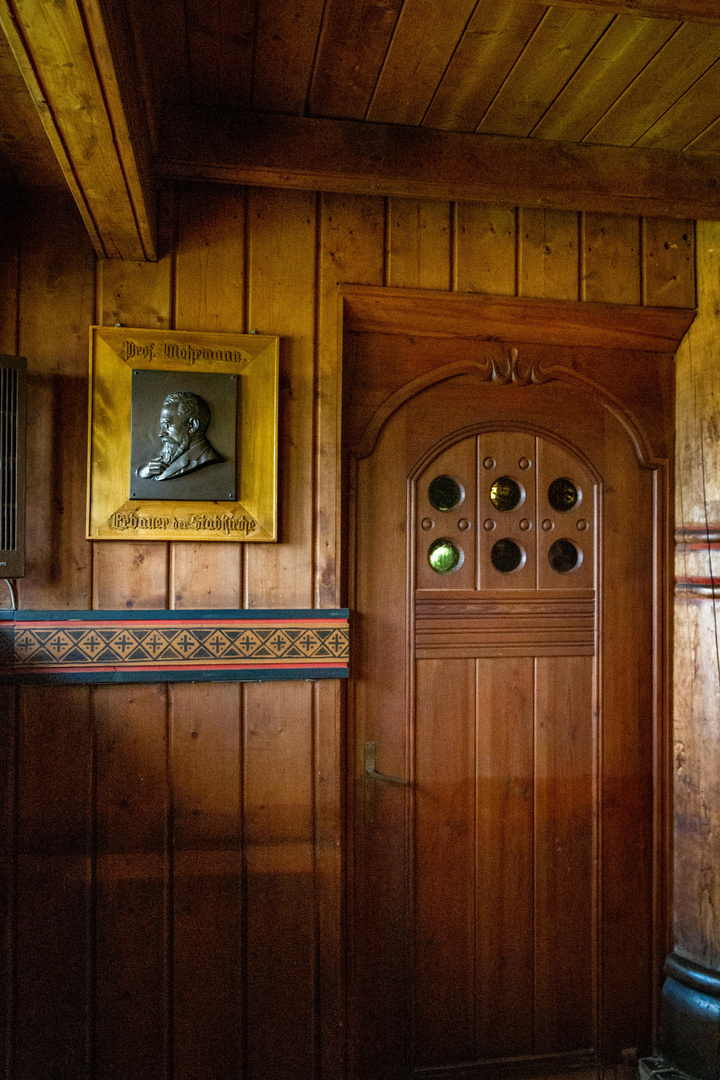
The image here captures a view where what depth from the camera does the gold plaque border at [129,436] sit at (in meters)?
1.89

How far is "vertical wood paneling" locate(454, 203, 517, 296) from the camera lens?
2.07 m

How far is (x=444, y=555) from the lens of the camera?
2166 mm

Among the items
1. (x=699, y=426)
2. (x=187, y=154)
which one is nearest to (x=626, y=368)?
(x=699, y=426)

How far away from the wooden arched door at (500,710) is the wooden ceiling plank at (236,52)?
66 cm

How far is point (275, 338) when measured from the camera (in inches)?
76.9

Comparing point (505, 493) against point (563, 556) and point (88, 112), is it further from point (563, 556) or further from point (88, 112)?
point (88, 112)

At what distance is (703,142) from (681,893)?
6.93 ft

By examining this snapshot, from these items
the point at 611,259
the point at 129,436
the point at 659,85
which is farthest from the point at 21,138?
the point at 611,259

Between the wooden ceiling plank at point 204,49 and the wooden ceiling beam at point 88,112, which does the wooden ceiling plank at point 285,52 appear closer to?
the wooden ceiling plank at point 204,49

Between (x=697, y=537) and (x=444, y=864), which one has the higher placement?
(x=697, y=537)

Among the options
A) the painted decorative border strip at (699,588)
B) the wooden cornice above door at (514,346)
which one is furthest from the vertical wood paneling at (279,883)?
the painted decorative border strip at (699,588)

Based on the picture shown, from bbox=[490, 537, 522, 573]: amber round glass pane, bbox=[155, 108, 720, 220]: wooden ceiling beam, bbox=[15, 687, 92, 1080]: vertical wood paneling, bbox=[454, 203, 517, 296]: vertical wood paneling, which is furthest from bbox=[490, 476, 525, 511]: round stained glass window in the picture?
bbox=[15, 687, 92, 1080]: vertical wood paneling

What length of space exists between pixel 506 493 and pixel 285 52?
4.13 ft

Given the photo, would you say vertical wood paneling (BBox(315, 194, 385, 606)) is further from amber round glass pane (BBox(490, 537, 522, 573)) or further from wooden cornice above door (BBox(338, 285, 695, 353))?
amber round glass pane (BBox(490, 537, 522, 573))
